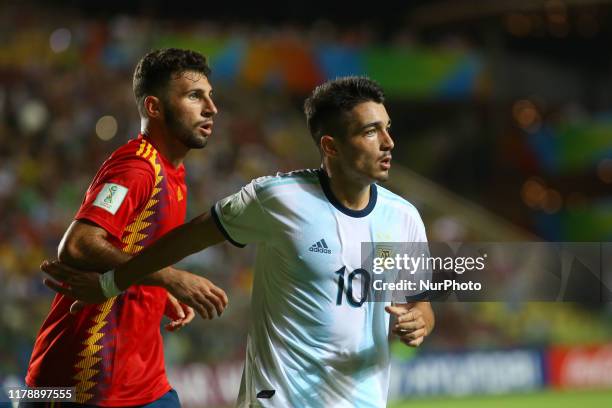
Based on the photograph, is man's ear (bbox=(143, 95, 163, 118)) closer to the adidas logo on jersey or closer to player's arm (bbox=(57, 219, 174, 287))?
player's arm (bbox=(57, 219, 174, 287))

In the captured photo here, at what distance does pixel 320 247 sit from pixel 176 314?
3.80 feet

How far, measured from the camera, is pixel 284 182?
4172 mm

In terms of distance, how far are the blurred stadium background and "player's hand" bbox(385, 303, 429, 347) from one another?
6525mm

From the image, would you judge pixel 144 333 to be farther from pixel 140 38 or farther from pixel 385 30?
pixel 385 30

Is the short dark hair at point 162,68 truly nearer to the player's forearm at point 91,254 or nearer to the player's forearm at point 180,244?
the player's forearm at point 91,254

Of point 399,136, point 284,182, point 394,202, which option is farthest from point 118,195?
point 399,136

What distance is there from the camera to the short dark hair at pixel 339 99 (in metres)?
4.21

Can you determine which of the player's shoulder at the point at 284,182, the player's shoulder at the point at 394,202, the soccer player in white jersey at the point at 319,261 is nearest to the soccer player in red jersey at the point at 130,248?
the soccer player in white jersey at the point at 319,261

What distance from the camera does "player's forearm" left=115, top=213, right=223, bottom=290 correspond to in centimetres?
412

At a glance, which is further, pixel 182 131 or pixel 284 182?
pixel 182 131

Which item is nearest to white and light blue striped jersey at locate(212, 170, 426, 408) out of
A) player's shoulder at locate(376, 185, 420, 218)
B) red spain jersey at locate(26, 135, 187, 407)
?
player's shoulder at locate(376, 185, 420, 218)

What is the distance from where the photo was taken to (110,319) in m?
4.61

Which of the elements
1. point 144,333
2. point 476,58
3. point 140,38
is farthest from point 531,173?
point 144,333

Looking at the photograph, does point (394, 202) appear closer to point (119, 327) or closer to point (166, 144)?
point (166, 144)
